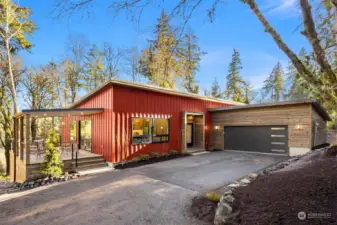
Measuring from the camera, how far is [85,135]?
10164 millimetres

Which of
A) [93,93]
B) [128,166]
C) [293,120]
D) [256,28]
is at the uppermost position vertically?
[256,28]

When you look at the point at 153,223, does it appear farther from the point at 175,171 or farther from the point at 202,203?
the point at 175,171

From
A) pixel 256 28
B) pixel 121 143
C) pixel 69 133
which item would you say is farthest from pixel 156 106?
pixel 69 133

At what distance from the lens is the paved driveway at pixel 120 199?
3.40 metres

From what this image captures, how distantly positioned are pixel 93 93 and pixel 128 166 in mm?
4334

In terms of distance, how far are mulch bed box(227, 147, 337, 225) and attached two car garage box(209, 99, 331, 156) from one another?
19.9 ft

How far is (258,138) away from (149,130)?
6570 mm

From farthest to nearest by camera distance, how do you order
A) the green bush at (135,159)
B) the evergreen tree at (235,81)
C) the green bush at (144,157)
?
the evergreen tree at (235,81) → the green bush at (144,157) → the green bush at (135,159)

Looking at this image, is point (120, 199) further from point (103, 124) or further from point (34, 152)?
point (34, 152)

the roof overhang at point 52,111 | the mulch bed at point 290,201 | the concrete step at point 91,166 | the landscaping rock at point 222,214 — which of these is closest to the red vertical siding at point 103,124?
the concrete step at point 91,166

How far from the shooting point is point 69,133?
39.9 ft

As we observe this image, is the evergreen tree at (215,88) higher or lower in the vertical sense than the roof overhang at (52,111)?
higher

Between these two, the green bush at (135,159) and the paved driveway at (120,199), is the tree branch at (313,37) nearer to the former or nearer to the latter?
the paved driveway at (120,199)

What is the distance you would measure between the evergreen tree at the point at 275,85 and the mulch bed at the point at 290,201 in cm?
3249
